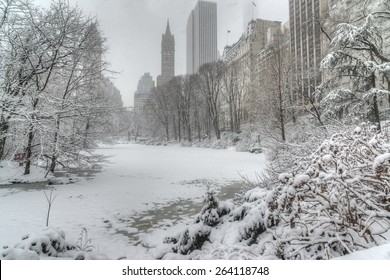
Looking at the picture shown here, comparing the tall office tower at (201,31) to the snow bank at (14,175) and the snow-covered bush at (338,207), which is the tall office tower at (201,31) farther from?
the snow bank at (14,175)

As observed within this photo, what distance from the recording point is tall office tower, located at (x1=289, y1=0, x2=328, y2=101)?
667 cm

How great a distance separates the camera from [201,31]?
4215 millimetres

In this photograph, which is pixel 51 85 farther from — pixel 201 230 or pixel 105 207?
pixel 201 230

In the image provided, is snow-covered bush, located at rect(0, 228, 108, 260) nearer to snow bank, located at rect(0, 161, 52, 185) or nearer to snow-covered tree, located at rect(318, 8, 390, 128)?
snow bank, located at rect(0, 161, 52, 185)

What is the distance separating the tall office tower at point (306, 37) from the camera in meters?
6.67

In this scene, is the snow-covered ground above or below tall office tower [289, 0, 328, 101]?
below

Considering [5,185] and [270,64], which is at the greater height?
[270,64]

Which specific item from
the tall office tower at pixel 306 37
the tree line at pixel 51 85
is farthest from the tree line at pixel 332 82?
the tree line at pixel 51 85

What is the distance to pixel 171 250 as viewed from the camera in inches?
121

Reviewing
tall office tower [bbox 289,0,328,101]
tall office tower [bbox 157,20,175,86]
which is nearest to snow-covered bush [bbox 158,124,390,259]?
tall office tower [bbox 157,20,175,86]

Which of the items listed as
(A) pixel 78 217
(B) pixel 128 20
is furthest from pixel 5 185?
(B) pixel 128 20

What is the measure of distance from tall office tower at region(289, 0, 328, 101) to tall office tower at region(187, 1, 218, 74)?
248cm
